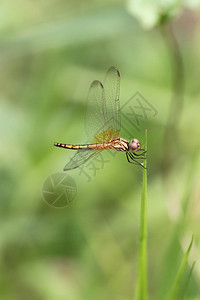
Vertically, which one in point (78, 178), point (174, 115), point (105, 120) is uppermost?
point (174, 115)

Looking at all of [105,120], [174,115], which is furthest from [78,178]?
[174,115]

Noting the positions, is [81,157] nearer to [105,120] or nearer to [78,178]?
[105,120]

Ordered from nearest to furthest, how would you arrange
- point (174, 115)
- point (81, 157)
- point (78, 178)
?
point (81, 157)
point (78, 178)
point (174, 115)

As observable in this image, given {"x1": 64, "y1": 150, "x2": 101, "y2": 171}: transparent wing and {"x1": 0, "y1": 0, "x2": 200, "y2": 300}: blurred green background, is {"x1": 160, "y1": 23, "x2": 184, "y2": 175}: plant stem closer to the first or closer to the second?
{"x1": 0, "y1": 0, "x2": 200, "y2": 300}: blurred green background

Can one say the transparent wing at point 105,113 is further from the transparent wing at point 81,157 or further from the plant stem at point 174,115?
the plant stem at point 174,115

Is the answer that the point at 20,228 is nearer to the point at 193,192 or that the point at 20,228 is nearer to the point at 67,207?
the point at 67,207

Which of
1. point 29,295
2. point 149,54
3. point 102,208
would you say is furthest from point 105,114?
point 149,54

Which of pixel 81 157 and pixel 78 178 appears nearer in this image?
pixel 81 157

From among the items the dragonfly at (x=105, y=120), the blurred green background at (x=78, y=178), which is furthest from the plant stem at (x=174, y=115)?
the dragonfly at (x=105, y=120)

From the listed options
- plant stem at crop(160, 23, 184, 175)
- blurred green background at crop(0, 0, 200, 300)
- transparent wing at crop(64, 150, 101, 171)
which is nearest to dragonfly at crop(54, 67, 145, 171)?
transparent wing at crop(64, 150, 101, 171)
